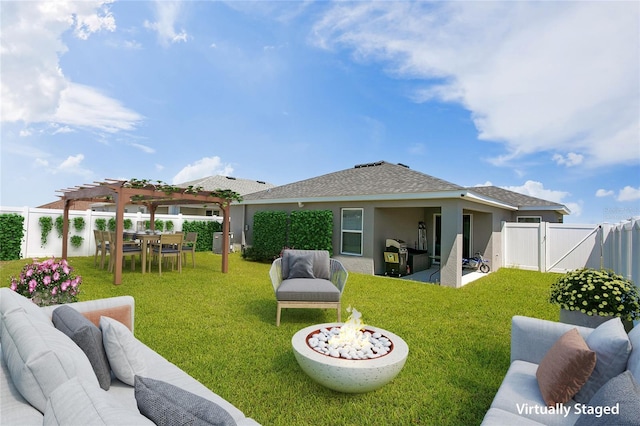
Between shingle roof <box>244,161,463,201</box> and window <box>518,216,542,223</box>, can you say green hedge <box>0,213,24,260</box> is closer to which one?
shingle roof <box>244,161,463,201</box>

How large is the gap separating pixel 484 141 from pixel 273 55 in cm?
1116

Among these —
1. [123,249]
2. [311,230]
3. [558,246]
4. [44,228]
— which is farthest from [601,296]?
[44,228]

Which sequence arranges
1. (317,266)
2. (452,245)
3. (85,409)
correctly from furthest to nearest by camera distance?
(452,245), (317,266), (85,409)

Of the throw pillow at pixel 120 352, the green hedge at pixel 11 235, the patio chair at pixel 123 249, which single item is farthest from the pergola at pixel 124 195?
the throw pillow at pixel 120 352

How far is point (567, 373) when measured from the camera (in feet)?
7.38

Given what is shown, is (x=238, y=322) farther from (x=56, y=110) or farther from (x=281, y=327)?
(x=56, y=110)

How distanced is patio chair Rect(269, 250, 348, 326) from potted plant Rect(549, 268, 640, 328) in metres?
3.26

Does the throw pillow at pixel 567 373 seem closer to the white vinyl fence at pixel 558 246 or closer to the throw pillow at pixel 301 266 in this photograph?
the throw pillow at pixel 301 266

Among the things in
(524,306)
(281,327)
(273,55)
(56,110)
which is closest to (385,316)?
(281,327)

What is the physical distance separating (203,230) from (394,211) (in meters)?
10.8

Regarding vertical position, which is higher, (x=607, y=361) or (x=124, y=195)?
(x=124, y=195)

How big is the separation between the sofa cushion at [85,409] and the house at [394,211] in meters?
8.95

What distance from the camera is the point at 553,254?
471 inches

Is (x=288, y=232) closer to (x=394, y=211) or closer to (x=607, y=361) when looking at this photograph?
(x=394, y=211)
